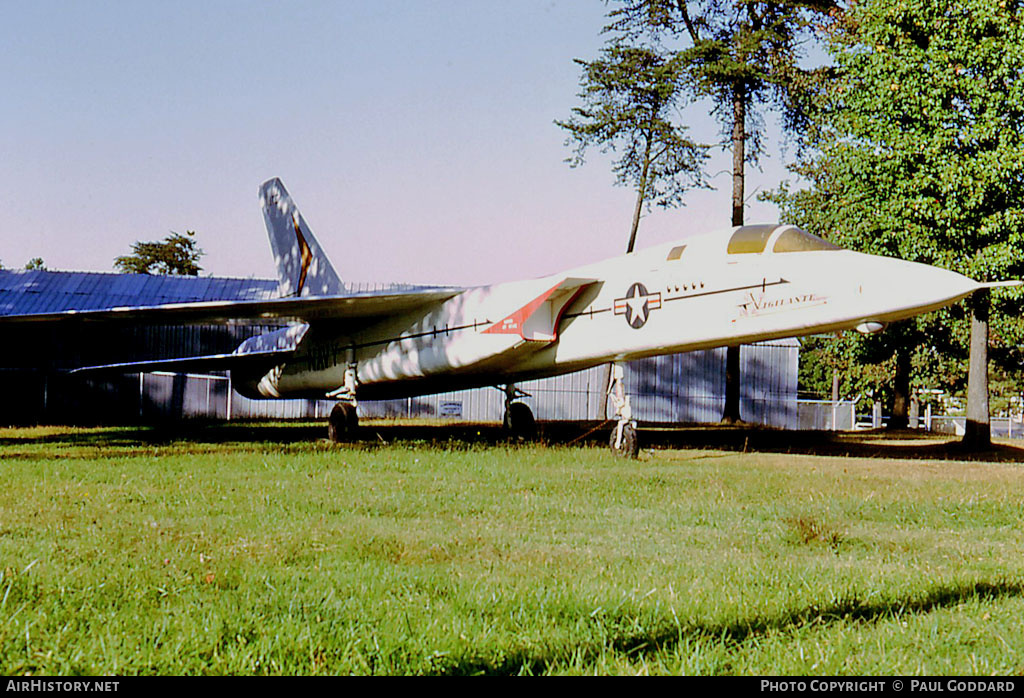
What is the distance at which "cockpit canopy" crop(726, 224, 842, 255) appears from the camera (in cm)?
1138

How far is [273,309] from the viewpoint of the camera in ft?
50.1

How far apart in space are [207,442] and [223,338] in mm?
17500

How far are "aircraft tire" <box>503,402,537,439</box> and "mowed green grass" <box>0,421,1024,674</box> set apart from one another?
746 centimetres

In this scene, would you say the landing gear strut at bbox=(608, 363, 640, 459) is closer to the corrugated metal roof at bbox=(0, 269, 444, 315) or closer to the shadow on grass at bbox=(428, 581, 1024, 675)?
the shadow on grass at bbox=(428, 581, 1024, 675)

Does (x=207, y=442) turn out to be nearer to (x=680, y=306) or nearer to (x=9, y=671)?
(x=680, y=306)

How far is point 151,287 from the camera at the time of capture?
3247 centimetres

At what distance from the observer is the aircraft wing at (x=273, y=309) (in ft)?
47.0

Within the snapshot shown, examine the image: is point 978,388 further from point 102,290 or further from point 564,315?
point 102,290

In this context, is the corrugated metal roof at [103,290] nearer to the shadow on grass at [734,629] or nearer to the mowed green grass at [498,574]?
the mowed green grass at [498,574]

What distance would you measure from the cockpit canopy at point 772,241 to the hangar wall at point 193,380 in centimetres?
2034
